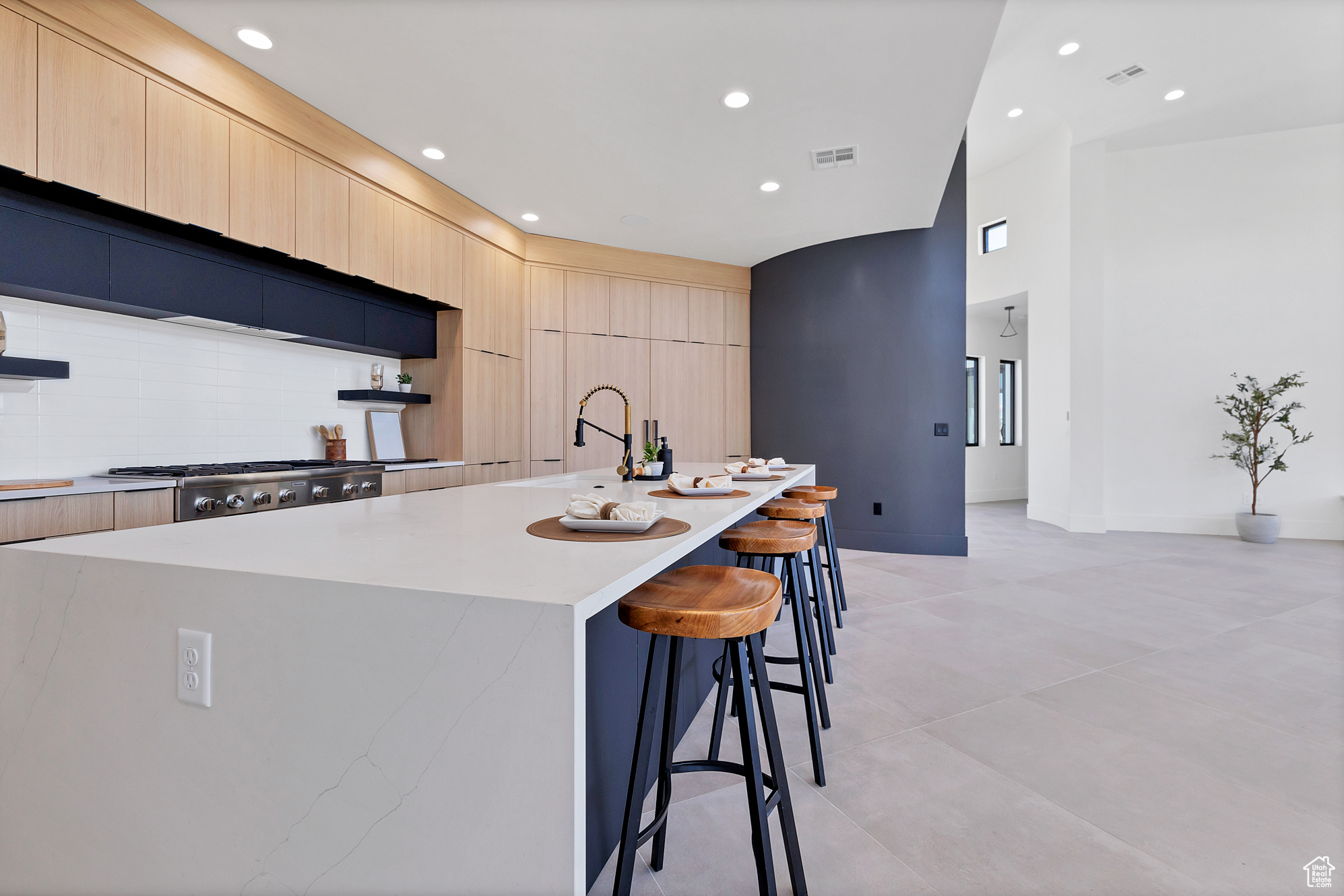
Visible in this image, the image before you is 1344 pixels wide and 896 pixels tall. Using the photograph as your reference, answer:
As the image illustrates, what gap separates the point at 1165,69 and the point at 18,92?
7.29m

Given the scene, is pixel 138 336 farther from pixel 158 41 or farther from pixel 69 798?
pixel 69 798

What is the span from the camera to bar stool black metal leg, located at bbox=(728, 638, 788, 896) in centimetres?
113

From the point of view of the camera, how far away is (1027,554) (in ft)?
16.7

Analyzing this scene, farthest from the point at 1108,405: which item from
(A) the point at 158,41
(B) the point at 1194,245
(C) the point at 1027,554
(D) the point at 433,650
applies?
(A) the point at 158,41

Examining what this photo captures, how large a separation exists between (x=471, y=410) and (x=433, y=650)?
4022 mm

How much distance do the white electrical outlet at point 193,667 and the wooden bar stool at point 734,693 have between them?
0.66m

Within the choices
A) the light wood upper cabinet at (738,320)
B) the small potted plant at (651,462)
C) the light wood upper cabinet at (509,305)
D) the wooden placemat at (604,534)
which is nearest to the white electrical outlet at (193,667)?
the wooden placemat at (604,534)

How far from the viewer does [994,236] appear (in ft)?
25.1

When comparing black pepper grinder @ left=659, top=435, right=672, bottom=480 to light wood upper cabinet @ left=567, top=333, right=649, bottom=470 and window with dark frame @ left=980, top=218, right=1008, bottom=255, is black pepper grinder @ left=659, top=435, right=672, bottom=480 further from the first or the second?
window with dark frame @ left=980, top=218, right=1008, bottom=255

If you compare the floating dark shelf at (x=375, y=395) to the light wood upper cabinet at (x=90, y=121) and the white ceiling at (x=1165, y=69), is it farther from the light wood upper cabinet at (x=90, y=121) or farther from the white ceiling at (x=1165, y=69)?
the white ceiling at (x=1165, y=69)

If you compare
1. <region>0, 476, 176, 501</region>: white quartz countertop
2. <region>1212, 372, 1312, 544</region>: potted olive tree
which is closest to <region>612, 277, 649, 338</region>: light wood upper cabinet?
<region>0, 476, 176, 501</region>: white quartz countertop

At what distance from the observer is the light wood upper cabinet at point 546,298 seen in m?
5.33

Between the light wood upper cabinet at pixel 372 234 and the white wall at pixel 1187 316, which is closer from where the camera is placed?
the light wood upper cabinet at pixel 372 234

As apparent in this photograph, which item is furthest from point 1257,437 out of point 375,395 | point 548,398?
point 375,395
